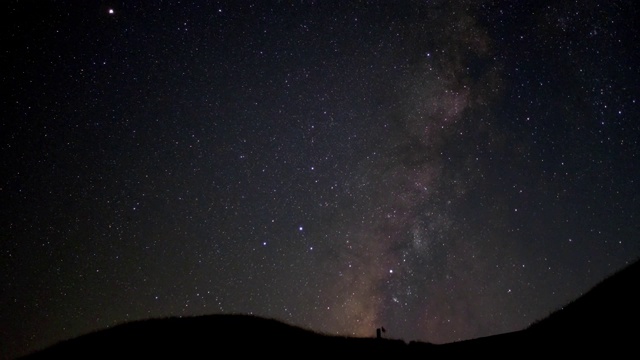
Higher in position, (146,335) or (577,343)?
(146,335)

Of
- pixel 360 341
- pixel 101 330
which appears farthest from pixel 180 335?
pixel 360 341

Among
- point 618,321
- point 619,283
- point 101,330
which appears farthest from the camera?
point 101,330

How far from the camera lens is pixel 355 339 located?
1723 centimetres

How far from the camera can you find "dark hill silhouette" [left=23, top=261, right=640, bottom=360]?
10.4 meters

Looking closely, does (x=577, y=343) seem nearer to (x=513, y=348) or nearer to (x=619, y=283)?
(x=513, y=348)

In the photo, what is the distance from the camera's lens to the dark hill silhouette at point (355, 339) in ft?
34.0

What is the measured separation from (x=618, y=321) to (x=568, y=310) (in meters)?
3.65

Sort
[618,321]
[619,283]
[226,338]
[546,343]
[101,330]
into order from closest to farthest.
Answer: [618,321] → [546,343] → [619,283] → [226,338] → [101,330]

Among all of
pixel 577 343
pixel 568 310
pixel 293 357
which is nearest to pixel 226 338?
pixel 293 357

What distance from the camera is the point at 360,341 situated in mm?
16875

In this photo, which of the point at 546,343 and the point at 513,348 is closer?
the point at 546,343

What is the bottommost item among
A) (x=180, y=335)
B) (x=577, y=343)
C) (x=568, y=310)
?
(x=577, y=343)

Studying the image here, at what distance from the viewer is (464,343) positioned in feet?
47.2

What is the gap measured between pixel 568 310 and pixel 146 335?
15.7 meters
